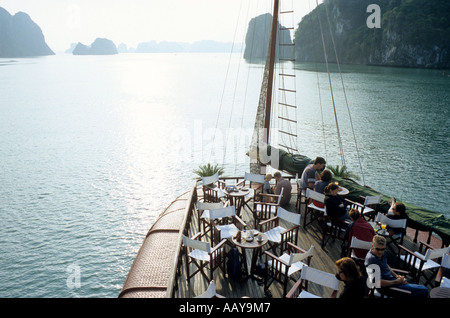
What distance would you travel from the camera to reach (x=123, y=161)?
1182 inches

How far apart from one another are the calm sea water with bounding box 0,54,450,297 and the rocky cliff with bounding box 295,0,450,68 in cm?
5152

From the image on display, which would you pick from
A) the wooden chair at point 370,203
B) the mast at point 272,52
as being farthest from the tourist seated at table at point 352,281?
the mast at point 272,52

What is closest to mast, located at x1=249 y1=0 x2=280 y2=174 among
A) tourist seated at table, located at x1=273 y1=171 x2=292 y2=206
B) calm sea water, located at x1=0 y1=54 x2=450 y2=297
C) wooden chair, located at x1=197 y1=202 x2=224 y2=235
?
tourist seated at table, located at x1=273 y1=171 x2=292 y2=206

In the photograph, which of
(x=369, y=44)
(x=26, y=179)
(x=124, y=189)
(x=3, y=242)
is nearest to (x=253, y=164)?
(x=124, y=189)

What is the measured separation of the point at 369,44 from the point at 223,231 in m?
146

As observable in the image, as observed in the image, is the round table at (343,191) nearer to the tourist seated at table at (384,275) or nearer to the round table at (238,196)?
the round table at (238,196)

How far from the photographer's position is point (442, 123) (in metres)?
39.9

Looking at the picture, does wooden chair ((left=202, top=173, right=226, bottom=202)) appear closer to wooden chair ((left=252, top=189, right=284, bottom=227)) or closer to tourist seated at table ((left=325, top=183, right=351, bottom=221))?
wooden chair ((left=252, top=189, right=284, bottom=227))

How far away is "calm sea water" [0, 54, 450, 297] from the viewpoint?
51.5 feet

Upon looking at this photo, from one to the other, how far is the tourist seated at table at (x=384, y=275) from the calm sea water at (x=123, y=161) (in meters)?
11.8

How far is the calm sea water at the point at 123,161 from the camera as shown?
1569 cm

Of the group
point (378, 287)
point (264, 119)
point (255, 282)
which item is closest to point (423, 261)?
point (378, 287)
